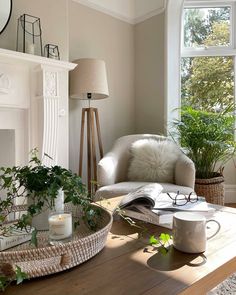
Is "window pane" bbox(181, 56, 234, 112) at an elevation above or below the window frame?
below

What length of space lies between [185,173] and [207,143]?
564 millimetres

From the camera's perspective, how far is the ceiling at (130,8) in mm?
3397

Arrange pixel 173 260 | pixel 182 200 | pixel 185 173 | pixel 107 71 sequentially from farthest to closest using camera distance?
pixel 107 71, pixel 185 173, pixel 182 200, pixel 173 260

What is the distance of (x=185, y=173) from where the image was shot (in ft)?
7.62

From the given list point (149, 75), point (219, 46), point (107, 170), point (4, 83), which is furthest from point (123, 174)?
point (219, 46)

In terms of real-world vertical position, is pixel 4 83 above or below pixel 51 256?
above

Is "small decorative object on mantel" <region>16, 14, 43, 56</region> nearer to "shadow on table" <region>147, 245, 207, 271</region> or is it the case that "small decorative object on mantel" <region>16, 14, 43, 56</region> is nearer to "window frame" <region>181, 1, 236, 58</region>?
"window frame" <region>181, 1, 236, 58</region>

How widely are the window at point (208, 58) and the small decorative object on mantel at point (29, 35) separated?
6.32 ft

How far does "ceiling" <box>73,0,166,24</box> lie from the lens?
340cm

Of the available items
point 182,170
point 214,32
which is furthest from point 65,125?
point 214,32

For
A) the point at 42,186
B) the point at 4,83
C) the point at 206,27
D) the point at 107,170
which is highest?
the point at 206,27

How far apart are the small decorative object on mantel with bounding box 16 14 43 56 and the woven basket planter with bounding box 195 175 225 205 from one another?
1966 mm

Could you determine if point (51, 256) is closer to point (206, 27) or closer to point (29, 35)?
point (29, 35)

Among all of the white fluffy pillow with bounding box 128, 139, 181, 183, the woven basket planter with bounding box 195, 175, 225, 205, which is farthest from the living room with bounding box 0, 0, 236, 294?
the woven basket planter with bounding box 195, 175, 225, 205
